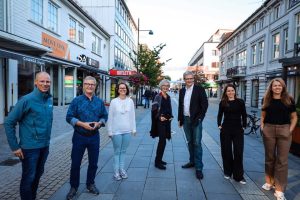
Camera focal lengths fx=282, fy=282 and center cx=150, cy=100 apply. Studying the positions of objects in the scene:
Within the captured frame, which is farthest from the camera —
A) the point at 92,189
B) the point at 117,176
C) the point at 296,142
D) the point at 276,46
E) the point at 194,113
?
the point at 276,46

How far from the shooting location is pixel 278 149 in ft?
14.7

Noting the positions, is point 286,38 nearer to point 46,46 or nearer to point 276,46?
point 276,46

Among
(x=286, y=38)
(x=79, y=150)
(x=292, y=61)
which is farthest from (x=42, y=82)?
(x=286, y=38)

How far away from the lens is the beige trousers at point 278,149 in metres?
4.39

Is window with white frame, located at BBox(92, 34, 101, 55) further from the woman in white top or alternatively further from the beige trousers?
the beige trousers

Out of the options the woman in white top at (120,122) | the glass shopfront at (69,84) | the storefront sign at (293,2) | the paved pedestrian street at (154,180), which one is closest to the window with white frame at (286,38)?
the storefront sign at (293,2)

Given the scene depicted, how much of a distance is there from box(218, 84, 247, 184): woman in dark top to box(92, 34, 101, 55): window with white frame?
22033mm

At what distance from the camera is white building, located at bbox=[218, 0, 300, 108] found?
21.6m

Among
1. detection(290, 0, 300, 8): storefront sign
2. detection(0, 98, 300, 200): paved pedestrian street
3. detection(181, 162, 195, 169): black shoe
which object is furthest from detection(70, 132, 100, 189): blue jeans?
detection(290, 0, 300, 8): storefront sign

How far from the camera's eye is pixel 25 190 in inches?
139

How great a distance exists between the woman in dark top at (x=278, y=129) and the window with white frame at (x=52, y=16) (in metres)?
14.3

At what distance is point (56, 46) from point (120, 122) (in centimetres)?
1301

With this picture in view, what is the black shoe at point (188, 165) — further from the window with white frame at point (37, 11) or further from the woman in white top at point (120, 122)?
the window with white frame at point (37, 11)

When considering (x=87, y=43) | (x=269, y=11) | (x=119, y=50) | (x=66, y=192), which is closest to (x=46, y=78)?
(x=66, y=192)
